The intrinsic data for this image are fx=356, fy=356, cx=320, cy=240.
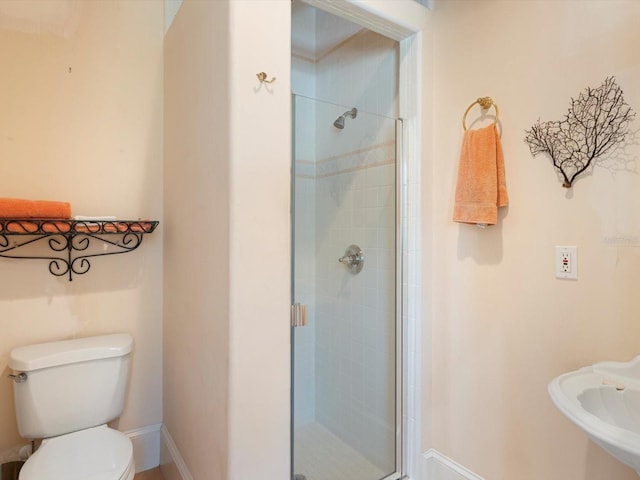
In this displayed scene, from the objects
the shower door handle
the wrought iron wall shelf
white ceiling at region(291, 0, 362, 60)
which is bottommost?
the shower door handle

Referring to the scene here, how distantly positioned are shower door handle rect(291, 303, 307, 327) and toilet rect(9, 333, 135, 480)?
808 mm

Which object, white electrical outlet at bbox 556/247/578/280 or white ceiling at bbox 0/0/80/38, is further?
white ceiling at bbox 0/0/80/38

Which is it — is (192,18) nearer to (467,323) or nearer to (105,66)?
(105,66)

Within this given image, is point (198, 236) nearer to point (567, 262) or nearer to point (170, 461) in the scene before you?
point (170, 461)

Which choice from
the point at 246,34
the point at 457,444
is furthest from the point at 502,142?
the point at 457,444

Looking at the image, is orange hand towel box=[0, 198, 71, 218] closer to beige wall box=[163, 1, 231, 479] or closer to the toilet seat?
beige wall box=[163, 1, 231, 479]

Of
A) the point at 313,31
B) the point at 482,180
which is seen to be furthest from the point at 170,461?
the point at 313,31

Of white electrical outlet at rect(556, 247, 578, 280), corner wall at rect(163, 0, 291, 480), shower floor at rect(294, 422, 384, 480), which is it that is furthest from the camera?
shower floor at rect(294, 422, 384, 480)

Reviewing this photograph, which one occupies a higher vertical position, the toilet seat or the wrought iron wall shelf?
the wrought iron wall shelf

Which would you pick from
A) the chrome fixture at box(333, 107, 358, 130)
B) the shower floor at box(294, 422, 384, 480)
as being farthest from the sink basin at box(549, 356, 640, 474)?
the chrome fixture at box(333, 107, 358, 130)

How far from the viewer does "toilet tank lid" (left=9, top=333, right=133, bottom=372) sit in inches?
56.9

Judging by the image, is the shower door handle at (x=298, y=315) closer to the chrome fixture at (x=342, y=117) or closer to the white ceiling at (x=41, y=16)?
the chrome fixture at (x=342, y=117)

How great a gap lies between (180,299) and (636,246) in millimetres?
1794

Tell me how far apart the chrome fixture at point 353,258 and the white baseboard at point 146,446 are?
1348mm
